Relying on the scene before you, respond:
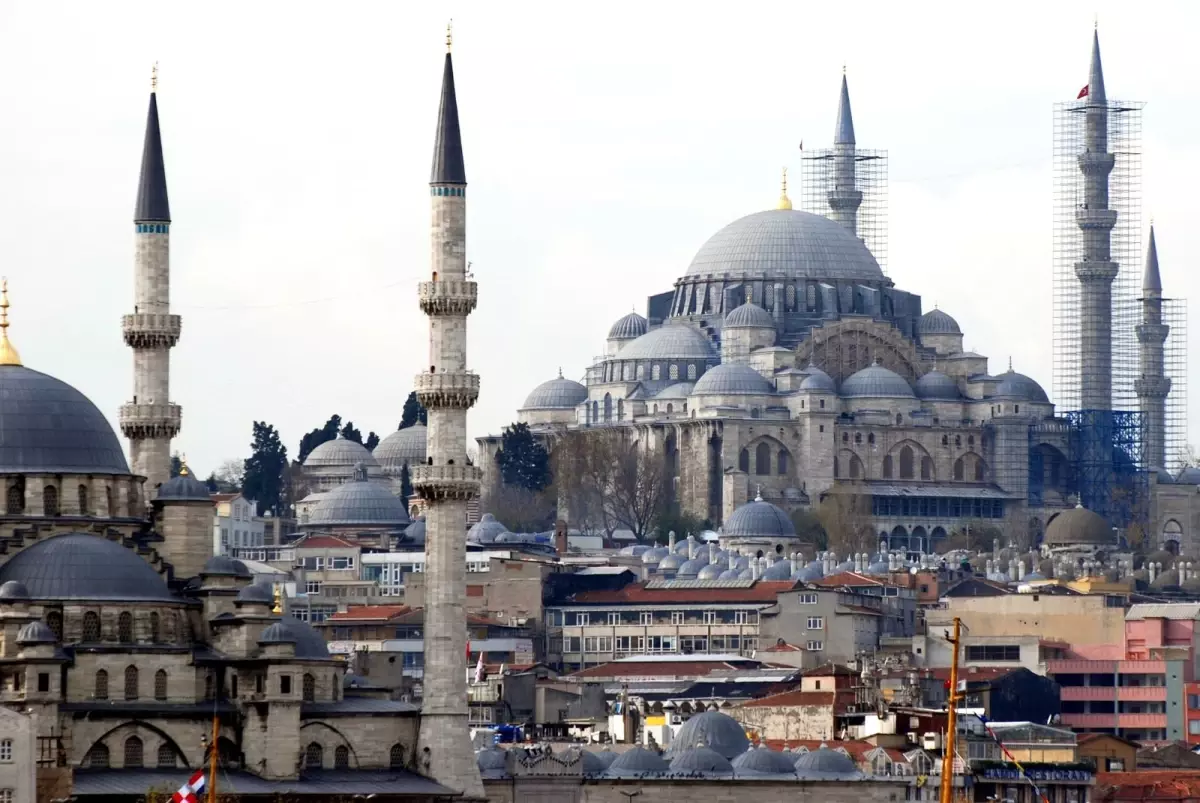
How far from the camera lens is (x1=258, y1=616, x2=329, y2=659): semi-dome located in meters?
64.6

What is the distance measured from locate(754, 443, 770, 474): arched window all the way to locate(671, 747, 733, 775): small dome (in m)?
64.7

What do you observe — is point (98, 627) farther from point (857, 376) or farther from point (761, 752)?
point (857, 376)

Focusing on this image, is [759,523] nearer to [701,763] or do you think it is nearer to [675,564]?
[675,564]

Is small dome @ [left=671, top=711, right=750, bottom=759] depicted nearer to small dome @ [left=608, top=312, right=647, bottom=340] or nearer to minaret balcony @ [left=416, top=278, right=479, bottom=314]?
minaret balcony @ [left=416, top=278, right=479, bottom=314]

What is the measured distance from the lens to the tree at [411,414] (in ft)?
443

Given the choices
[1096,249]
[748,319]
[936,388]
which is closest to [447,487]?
[1096,249]

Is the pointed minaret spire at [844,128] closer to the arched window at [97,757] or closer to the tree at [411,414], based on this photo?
the tree at [411,414]

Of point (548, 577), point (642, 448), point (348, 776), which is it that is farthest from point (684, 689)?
point (642, 448)

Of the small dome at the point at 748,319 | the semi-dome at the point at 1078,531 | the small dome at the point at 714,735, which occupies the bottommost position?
the small dome at the point at 714,735

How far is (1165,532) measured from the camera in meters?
141

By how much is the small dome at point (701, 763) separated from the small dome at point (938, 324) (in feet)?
256

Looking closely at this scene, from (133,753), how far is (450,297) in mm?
8553

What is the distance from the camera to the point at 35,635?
61.8m

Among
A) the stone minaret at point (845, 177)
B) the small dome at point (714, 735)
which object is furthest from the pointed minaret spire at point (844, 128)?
the small dome at point (714, 735)
